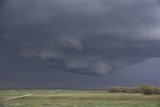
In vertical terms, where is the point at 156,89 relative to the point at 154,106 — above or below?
above

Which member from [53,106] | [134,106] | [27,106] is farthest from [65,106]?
[134,106]

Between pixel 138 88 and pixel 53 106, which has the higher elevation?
pixel 138 88

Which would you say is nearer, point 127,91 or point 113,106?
point 113,106

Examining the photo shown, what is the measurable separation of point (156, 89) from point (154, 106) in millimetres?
68812

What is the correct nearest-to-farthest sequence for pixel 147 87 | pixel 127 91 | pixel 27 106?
pixel 27 106 → pixel 147 87 → pixel 127 91

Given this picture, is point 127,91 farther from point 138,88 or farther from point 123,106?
point 123,106

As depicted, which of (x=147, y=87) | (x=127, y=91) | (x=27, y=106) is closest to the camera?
(x=27, y=106)

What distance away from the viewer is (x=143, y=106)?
61344mm

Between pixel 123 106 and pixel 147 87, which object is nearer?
pixel 123 106

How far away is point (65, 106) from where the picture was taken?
61.3m

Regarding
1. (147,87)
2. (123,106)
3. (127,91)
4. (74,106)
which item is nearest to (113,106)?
(123,106)

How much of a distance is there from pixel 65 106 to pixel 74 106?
203cm

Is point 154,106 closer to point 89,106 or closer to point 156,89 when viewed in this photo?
point 89,106

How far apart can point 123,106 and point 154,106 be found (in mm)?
5074
